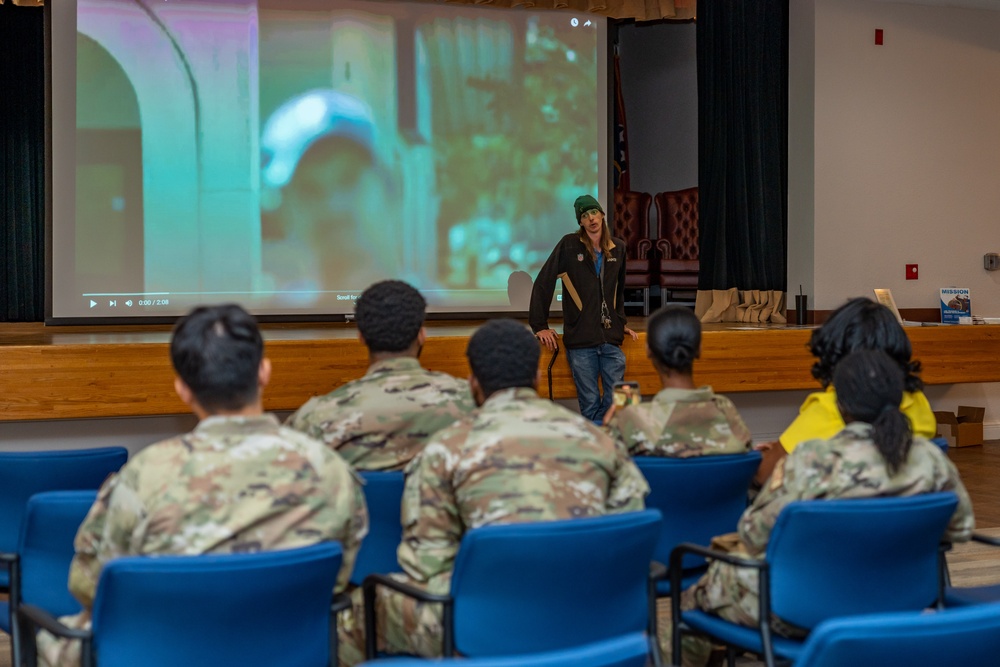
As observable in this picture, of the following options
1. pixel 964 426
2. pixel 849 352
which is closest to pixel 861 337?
pixel 849 352

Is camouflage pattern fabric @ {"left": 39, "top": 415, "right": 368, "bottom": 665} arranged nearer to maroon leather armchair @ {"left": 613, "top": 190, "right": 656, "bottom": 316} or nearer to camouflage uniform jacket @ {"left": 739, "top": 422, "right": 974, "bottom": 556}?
camouflage uniform jacket @ {"left": 739, "top": 422, "right": 974, "bottom": 556}

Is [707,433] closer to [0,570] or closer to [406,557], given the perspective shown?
[406,557]

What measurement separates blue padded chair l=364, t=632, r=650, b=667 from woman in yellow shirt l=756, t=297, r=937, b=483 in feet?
4.34

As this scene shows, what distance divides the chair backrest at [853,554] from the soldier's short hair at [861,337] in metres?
0.50

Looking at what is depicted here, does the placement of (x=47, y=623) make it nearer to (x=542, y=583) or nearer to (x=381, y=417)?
(x=542, y=583)

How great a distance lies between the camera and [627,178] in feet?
34.9

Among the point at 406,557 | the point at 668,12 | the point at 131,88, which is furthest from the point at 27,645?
the point at 668,12

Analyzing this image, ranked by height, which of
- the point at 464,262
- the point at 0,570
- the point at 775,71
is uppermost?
the point at 775,71

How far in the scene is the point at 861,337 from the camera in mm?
2387

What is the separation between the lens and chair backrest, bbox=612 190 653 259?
10.3 m

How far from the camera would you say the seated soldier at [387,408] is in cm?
241

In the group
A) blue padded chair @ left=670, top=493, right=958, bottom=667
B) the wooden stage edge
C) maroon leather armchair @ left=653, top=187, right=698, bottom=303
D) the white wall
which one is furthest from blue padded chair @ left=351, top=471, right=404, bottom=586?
maroon leather armchair @ left=653, top=187, right=698, bottom=303

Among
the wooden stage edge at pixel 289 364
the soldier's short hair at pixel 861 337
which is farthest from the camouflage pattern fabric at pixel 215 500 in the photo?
the wooden stage edge at pixel 289 364

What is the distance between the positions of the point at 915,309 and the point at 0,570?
21.3ft
